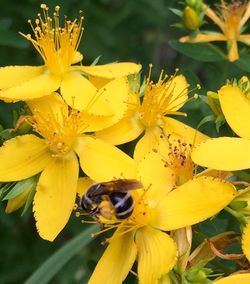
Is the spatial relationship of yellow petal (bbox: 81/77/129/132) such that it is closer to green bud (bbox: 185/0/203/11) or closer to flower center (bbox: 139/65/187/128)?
flower center (bbox: 139/65/187/128)

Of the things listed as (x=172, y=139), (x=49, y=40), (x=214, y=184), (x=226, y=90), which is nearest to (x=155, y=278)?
(x=214, y=184)

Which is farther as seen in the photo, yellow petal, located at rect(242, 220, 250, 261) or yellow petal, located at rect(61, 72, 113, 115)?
yellow petal, located at rect(61, 72, 113, 115)

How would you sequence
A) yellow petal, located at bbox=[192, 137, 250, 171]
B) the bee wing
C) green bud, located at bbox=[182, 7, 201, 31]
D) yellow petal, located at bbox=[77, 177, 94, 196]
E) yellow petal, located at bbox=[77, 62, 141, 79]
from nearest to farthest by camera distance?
the bee wing < yellow petal, located at bbox=[192, 137, 250, 171] < yellow petal, located at bbox=[77, 177, 94, 196] < yellow petal, located at bbox=[77, 62, 141, 79] < green bud, located at bbox=[182, 7, 201, 31]

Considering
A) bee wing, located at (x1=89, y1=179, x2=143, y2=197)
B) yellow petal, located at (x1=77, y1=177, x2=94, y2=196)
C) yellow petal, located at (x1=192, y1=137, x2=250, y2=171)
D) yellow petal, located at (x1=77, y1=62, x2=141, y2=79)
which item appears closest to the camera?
bee wing, located at (x1=89, y1=179, x2=143, y2=197)

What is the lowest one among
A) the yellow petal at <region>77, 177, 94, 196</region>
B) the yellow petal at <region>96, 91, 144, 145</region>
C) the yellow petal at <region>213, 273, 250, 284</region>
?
the yellow petal at <region>213, 273, 250, 284</region>

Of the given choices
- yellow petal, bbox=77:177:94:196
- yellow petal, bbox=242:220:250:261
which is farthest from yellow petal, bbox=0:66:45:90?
yellow petal, bbox=242:220:250:261

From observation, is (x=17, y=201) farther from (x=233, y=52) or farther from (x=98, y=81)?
(x=233, y=52)

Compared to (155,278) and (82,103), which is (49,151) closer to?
(82,103)
